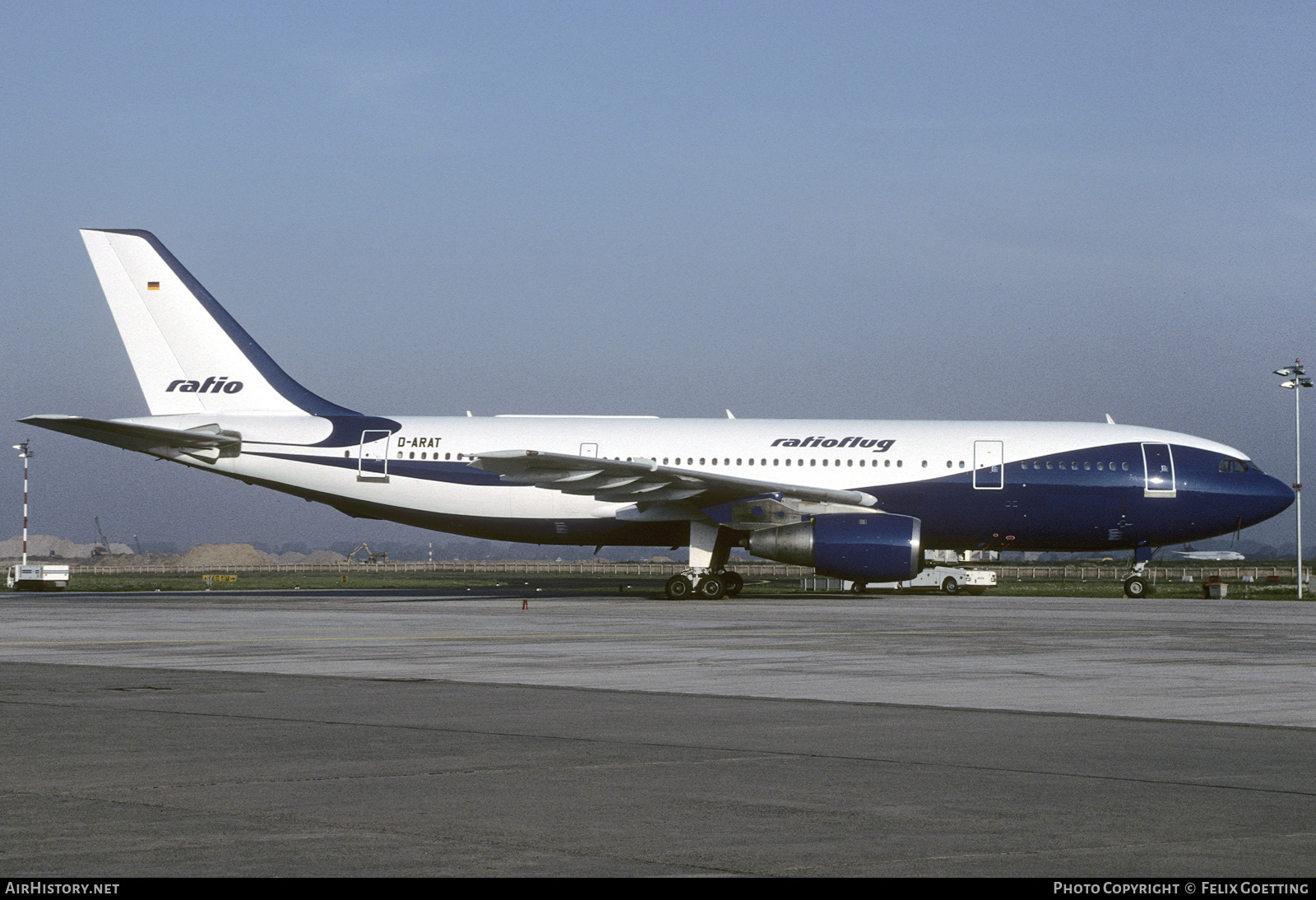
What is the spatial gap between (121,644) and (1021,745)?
13.5m

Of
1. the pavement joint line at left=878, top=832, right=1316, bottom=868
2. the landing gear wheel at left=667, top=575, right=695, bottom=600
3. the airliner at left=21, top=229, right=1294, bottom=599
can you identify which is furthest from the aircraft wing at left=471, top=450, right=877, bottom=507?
the pavement joint line at left=878, top=832, right=1316, bottom=868

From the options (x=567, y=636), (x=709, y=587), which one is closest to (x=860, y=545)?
(x=709, y=587)

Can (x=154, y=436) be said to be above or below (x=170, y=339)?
below

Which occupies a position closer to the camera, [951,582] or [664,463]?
[664,463]

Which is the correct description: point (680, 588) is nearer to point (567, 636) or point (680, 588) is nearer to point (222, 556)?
point (567, 636)

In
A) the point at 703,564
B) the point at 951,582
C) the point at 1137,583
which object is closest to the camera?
the point at 703,564

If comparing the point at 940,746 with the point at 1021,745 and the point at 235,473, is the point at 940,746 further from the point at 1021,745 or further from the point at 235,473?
the point at 235,473

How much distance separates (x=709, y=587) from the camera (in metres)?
35.0

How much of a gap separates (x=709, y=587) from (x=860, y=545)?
467 centimetres

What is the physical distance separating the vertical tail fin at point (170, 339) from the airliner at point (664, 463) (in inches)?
1.9

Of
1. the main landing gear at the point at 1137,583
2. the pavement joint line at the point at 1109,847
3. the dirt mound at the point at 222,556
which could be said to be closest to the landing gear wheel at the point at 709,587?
the main landing gear at the point at 1137,583

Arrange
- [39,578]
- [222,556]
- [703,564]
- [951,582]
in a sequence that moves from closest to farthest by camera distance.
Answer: [703,564] → [951,582] → [39,578] → [222,556]

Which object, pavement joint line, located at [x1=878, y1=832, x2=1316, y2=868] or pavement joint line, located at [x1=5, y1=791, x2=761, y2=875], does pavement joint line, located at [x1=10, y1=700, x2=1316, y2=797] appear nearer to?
pavement joint line, located at [x1=878, y1=832, x2=1316, y2=868]

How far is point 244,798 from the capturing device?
739 centimetres
